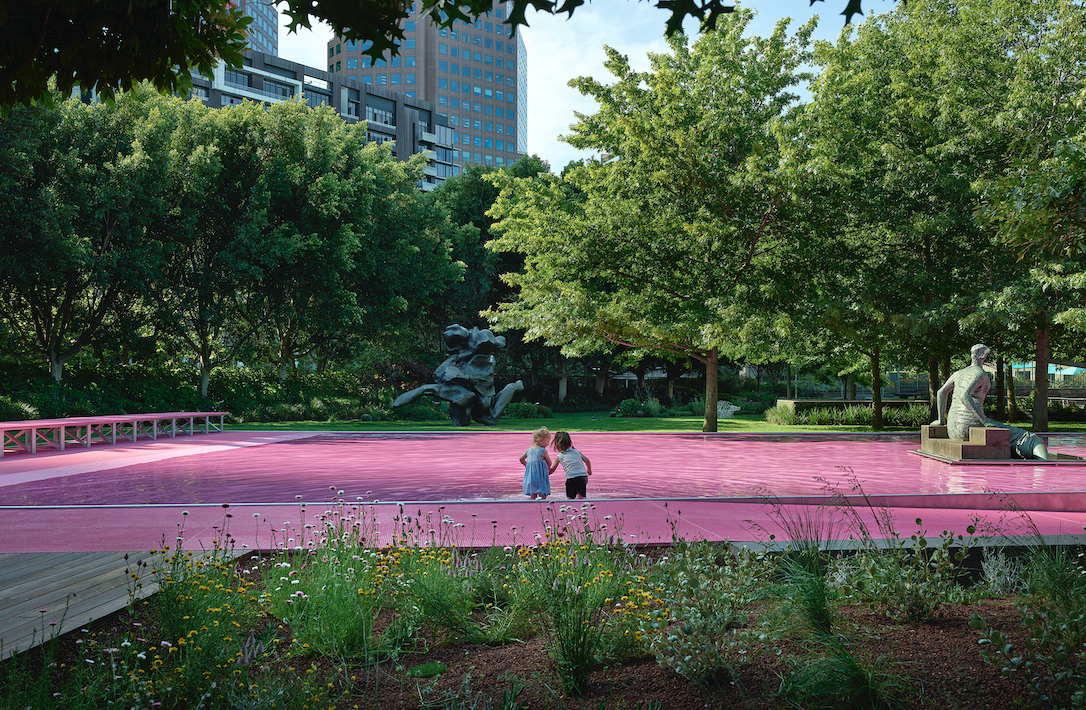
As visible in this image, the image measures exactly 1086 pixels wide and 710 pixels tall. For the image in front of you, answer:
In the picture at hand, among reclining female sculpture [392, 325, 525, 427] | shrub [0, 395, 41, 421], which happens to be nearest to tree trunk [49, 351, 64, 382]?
shrub [0, 395, 41, 421]

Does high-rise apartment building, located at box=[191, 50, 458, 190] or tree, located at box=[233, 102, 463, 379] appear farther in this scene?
high-rise apartment building, located at box=[191, 50, 458, 190]

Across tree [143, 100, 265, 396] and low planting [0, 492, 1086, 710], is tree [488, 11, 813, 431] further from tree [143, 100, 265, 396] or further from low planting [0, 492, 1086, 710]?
low planting [0, 492, 1086, 710]

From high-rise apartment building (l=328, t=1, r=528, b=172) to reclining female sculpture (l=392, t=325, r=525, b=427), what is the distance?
105 meters

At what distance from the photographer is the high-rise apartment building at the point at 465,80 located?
131m

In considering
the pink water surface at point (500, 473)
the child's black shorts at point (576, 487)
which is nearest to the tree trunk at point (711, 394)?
the pink water surface at point (500, 473)

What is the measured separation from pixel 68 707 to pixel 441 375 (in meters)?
25.5

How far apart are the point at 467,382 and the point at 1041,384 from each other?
1888cm

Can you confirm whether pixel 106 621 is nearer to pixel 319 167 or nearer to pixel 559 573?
pixel 559 573

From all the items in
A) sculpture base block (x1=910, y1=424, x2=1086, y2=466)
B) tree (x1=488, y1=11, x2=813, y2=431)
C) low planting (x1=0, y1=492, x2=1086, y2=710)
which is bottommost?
sculpture base block (x1=910, y1=424, x2=1086, y2=466)

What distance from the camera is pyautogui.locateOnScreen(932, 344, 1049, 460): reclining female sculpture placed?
1616 cm

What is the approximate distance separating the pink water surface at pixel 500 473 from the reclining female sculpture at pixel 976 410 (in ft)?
2.50

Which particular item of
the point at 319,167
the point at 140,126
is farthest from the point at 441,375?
the point at 140,126

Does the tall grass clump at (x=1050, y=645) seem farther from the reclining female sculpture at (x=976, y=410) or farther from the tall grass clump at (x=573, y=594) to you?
the reclining female sculpture at (x=976, y=410)

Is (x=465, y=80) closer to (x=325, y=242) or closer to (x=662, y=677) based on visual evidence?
(x=325, y=242)
